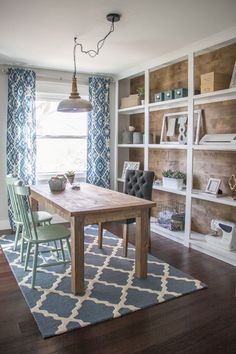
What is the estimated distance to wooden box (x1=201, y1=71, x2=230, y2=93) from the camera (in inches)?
137

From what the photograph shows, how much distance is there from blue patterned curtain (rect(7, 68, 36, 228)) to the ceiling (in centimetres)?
29

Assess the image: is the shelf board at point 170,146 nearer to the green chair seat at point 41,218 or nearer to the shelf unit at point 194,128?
the shelf unit at point 194,128

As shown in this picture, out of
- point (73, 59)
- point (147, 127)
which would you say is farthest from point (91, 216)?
point (73, 59)

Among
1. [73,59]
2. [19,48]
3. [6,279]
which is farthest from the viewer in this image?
[73,59]

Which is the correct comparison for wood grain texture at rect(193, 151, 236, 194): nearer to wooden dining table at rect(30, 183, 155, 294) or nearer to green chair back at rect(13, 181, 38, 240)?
wooden dining table at rect(30, 183, 155, 294)

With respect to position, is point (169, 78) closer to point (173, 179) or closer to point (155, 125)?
point (155, 125)

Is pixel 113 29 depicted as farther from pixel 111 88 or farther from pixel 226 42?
pixel 111 88

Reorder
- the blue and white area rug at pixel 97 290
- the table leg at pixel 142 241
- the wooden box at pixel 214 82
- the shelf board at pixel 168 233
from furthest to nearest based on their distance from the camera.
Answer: the shelf board at pixel 168 233, the wooden box at pixel 214 82, the table leg at pixel 142 241, the blue and white area rug at pixel 97 290

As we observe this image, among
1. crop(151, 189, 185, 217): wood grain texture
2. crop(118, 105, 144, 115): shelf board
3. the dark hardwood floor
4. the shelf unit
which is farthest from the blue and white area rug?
crop(118, 105, 144, 115): shelf board

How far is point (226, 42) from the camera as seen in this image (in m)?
3.36

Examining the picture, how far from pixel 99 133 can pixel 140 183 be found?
5.65 ft

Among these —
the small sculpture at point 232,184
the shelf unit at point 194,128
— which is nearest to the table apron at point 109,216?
the shelf unit at point 194,128

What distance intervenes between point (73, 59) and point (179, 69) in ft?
4.77

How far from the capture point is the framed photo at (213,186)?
11.9ft
